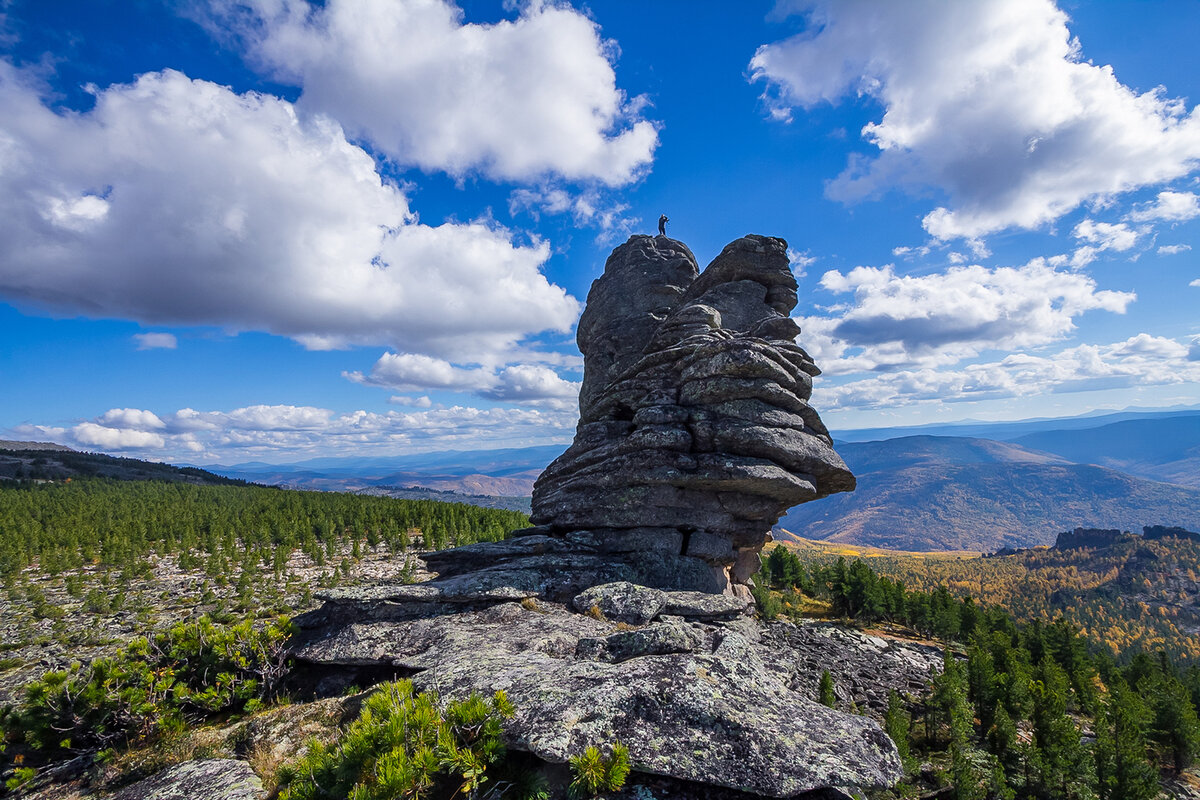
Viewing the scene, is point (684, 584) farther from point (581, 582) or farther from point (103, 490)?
point (103, 490)

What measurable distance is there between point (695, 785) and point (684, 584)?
1682cm

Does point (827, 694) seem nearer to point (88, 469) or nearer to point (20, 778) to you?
point (20, 778)

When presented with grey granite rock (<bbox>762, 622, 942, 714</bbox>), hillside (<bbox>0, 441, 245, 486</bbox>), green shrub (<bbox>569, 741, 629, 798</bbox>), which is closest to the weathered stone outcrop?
grey granite rock (<bbox>762, 622, 942, 714</bbox>)

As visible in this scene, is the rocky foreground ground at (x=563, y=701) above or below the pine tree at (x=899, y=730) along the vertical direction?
above

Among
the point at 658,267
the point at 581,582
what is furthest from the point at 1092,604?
the point at 581,582

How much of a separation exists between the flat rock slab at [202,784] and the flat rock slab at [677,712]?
11.3ft

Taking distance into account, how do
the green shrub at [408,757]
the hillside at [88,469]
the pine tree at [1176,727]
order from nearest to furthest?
1. the green shrub at [408,757]
2. the pine tree at [1176,727]
3. the hillside at [88,469]

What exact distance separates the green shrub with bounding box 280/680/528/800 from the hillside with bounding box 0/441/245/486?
498 ft

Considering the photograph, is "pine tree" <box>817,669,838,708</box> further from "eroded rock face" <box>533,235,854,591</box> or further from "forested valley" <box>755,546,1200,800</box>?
"eroded rock face" <box>533,235,854,591</box>

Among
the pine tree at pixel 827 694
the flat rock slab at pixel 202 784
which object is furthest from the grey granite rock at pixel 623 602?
the flat rock slab at pixel 202 784

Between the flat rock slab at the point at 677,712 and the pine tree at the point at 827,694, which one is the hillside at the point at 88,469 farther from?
the pine tree at the point at 827,694

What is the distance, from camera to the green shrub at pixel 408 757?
660 centimetres

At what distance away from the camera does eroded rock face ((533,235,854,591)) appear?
25.7m

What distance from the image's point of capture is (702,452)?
26.4 meters
